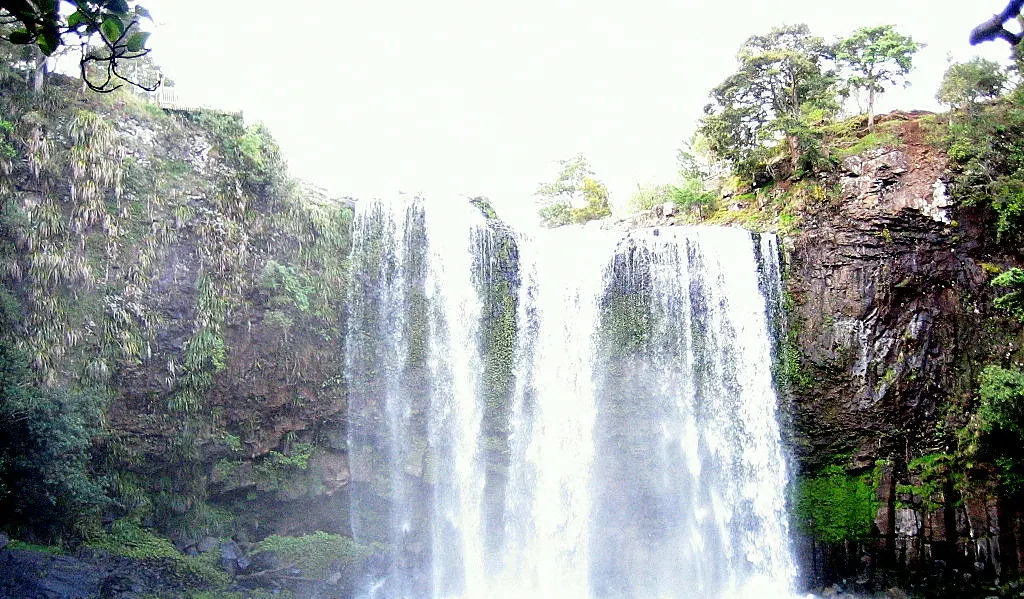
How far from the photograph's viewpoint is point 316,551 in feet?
58.4

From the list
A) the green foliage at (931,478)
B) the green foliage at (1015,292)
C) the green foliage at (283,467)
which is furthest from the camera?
the green foliage at (931,478)

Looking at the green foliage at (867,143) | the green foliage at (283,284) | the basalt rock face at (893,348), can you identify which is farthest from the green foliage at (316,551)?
the green foliage at (867,143)

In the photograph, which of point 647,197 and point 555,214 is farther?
point 555,214

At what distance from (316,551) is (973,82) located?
21368 millimetres

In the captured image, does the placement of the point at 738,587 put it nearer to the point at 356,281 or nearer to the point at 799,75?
the point at 356,281

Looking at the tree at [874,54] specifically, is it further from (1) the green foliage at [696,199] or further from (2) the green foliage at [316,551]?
(2) the green foliage at [316,551]

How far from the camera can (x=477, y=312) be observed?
20453 mm

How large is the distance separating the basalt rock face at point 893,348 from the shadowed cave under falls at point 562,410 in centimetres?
116

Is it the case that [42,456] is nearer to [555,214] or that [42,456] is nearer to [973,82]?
[973,82]

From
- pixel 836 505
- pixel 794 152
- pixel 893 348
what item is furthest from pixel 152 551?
pixel 794 152

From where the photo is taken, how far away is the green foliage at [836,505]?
1875 centimetres

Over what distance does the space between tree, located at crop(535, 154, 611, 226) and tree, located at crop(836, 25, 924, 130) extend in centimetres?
1608

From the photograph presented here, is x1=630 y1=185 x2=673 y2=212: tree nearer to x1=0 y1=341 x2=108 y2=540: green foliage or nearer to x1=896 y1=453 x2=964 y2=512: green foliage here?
x1=896 y1=453 x2=964 y2=512: green foliage

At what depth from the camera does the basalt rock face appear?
60.9 feet
